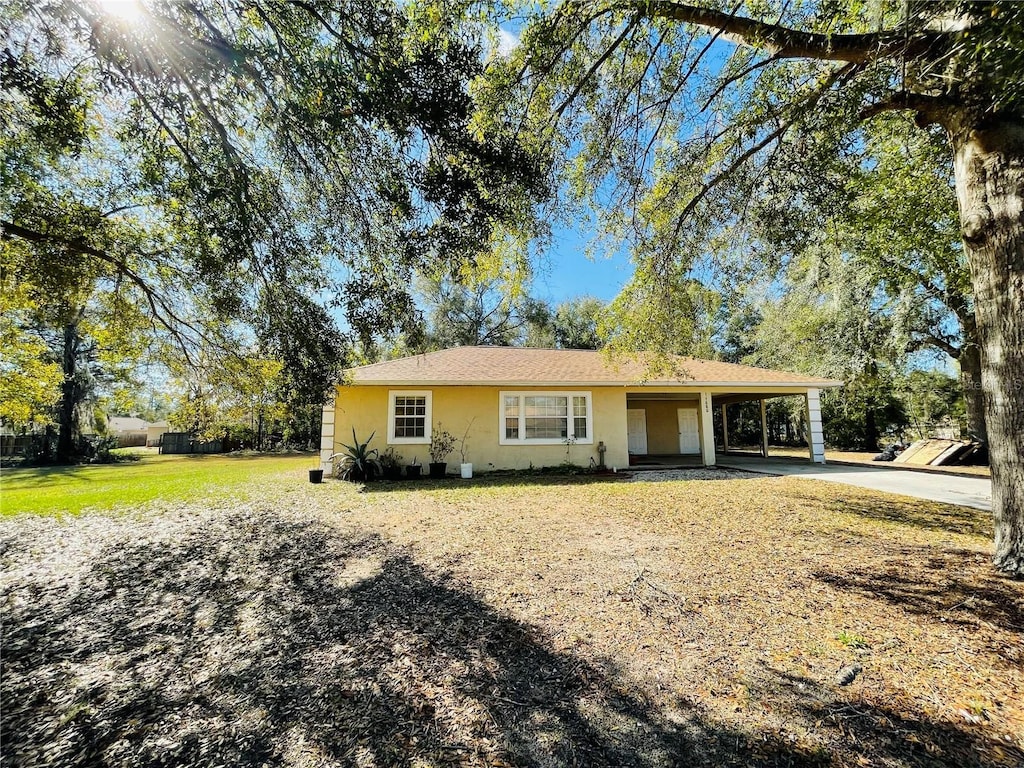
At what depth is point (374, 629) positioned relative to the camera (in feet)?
10.8

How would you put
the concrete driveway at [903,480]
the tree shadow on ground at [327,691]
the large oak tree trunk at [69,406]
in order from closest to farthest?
the tree shadow on ground at [327,691] < the concrete driveway at [903,480] < the large oak tree trunk at [69,406]

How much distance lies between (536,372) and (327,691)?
1045 centimetres

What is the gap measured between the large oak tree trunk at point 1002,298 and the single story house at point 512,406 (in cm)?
706

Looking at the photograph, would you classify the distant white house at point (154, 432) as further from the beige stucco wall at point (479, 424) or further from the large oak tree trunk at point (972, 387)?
the large oak tree trunk at point (972, 387)

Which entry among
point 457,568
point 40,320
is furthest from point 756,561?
point 40,320

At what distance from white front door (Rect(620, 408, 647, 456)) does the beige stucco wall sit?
419 centimetres

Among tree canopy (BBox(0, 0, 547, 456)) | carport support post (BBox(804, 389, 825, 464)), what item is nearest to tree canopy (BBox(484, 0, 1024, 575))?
tree canopy (BBox(0, 0, 547, 456))

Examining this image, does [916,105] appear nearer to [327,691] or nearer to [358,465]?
[327,691]

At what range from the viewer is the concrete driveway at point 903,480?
7699 mm

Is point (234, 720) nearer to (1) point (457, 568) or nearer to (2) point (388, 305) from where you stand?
(1) point (457, 568)

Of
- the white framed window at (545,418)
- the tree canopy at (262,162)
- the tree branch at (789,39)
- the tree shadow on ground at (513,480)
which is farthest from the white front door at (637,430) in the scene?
the tree branch at (789,39)

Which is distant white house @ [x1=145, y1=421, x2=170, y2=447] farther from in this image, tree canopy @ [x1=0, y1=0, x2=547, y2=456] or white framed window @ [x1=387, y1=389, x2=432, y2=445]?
tree canopy @ [x1=0, y1=0, x2=547, y2=456]

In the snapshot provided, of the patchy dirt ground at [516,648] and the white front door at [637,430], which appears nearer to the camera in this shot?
the patchy dirt ground at [516,648]

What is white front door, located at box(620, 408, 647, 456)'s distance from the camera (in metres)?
16.7
